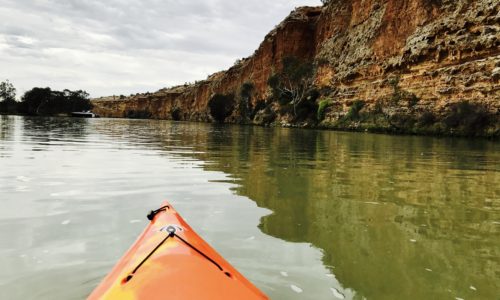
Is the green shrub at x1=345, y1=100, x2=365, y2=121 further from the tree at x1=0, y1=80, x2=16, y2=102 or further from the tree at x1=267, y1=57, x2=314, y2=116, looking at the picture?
the tree at x1=0, y1=80, x2=16, y2=102

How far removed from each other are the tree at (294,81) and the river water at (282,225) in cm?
4186

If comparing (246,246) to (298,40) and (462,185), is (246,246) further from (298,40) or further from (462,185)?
(298,40)

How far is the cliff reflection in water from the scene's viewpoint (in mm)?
3334

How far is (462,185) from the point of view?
7469 mm

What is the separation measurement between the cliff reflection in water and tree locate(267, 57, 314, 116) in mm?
41339

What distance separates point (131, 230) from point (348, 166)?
21.8ft

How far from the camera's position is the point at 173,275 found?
7.45 feet

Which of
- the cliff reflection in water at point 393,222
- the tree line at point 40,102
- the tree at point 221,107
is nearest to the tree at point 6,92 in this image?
the tree line at point 40,102

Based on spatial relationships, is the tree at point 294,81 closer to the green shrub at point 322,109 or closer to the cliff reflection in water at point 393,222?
the green shrub at point 322,109

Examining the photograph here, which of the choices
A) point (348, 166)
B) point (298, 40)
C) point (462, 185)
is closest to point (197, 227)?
point (462, 185)

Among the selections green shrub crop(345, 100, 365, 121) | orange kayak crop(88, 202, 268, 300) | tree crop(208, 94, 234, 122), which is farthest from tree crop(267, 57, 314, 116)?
orange kayak crop(88, 202, 268, 300)

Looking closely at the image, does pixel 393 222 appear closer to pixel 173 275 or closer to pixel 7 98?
pixel 173 275

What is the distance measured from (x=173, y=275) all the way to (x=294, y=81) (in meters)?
51.2

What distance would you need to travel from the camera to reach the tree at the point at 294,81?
5109 cm
